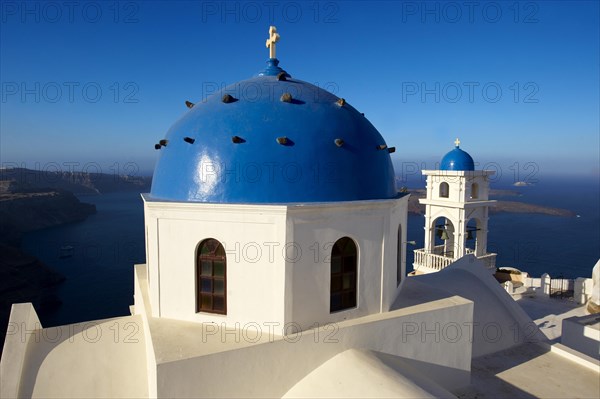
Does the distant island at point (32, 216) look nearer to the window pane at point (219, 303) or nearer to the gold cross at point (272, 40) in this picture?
the gold cross at point (272, 40)

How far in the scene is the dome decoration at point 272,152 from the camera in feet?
19.9

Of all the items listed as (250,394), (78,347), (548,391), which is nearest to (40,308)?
(78,347)

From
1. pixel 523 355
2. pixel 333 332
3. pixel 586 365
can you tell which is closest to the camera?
pixel 333 332

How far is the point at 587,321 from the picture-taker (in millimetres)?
11289

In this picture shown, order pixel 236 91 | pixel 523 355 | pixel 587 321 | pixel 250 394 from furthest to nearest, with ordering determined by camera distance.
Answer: pixel 587 321
pixel 523 355
pixel 236 91
pixel 250 394

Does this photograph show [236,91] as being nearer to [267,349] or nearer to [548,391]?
[267,349]

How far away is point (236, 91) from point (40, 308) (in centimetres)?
3665

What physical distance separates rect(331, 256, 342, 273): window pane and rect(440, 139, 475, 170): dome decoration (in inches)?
573

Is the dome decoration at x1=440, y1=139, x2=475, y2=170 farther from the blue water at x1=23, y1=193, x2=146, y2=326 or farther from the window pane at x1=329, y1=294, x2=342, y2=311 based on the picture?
the blue water at x1=23, y1=193, x2=146, y2=326

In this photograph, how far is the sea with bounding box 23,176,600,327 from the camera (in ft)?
116

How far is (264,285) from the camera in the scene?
6031 mm

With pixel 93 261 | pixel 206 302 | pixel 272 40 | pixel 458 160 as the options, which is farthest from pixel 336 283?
pixel 93 261

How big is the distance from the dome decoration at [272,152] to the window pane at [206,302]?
162cm

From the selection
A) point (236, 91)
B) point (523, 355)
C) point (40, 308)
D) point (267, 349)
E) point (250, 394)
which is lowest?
point (40, 308)
